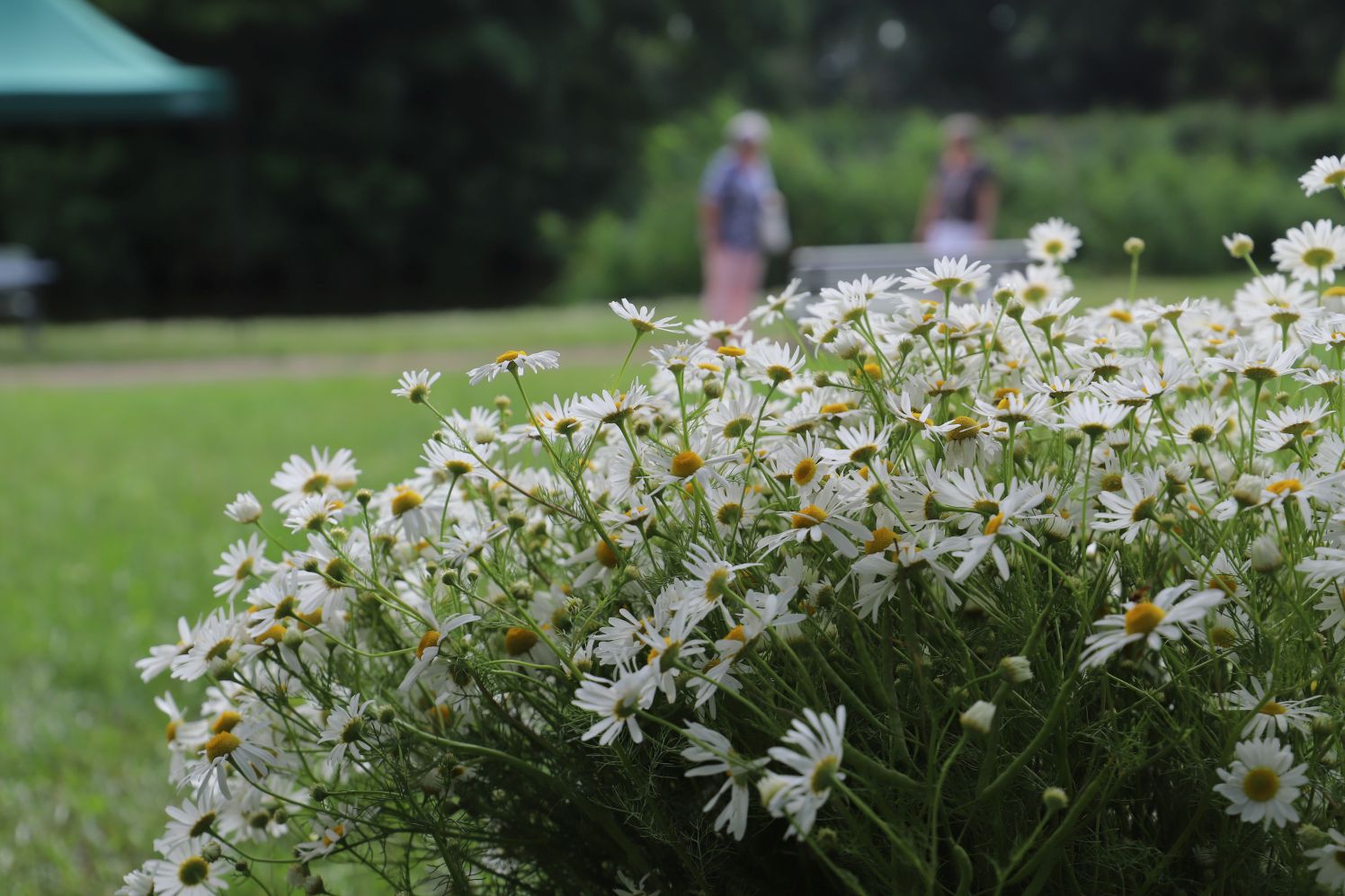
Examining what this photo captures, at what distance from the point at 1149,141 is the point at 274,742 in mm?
23851

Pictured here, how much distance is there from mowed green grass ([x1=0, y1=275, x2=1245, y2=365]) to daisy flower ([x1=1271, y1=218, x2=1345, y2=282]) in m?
8.52

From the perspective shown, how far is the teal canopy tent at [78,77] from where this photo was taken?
1152 centimetres

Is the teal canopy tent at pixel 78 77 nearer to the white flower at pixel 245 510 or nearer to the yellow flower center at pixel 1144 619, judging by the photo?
the white flower at pixel 245 510

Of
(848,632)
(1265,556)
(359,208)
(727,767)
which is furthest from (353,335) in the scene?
(359,208)

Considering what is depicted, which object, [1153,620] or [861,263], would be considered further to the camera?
[861,263]

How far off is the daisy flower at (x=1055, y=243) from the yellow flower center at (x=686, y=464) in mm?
707

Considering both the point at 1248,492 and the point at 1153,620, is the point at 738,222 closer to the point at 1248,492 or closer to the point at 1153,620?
the point at 1248,492

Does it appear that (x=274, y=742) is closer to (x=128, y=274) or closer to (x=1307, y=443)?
(x=1307, y=443)

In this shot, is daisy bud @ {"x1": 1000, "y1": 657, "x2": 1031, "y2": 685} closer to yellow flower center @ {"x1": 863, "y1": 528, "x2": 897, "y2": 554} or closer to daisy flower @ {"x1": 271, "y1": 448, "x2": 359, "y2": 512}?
yellow flower center @ {"x1": 863, "y1": 528, "x2": 897, "y2": 554}

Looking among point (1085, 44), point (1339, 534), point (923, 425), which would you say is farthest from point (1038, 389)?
point (1085, 44)

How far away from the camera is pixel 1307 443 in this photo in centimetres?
131

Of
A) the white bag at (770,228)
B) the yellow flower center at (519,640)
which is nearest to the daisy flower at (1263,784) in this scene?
the yellow flower center at (519,640)

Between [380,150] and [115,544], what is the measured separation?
2351cm

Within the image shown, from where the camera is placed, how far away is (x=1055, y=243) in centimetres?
173
